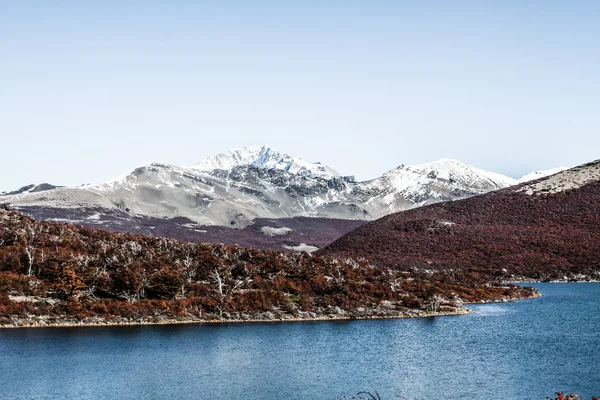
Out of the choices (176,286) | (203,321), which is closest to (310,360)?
(203,321)

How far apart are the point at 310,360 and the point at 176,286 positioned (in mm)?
42483

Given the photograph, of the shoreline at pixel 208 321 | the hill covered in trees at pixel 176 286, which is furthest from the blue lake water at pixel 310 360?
the hill covered in trees at pixel 176 286

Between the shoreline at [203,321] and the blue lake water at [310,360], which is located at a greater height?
the shoreline at [203,321]

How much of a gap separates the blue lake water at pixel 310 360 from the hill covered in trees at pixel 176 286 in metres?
6.94

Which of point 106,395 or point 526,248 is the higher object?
point 526,248

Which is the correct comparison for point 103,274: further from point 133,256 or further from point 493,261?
point 493,261

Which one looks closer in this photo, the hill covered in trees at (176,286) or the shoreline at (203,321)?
the shoreline at (203,321)

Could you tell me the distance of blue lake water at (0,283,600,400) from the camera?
6022cm

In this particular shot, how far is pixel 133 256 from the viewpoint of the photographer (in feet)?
417

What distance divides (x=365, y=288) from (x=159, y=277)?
34.2 metres

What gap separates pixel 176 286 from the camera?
11006 cm

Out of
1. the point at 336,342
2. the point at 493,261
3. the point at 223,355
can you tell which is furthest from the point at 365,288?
the point at 493,261

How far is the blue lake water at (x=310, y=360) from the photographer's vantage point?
60219 mm

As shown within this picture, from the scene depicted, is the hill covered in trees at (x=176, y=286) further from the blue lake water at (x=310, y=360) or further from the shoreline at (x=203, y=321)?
the blue lake water at (x=310, y=360)
